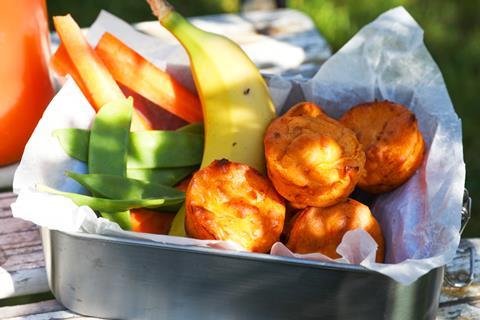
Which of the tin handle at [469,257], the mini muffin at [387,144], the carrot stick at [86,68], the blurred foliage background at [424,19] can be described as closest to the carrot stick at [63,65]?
the carrot stick at [86,68]

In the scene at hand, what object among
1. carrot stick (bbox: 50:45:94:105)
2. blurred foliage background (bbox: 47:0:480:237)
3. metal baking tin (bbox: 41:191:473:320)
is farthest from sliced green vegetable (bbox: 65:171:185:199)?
blurred foliage background (bbox: 47:0:480:237)

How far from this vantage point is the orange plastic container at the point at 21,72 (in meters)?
1.47

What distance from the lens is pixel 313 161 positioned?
1.21m

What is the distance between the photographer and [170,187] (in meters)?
1.39

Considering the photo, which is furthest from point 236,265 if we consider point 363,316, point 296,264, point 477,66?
point 477,66

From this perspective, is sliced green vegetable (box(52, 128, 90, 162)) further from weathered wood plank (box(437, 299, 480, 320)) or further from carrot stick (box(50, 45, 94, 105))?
weathered wood plank (box(437, 299, 480, 320))

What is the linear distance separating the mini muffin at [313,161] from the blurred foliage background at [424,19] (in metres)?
1.37

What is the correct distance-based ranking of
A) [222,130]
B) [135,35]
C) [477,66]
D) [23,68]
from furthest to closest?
[477,66] < [135,35] < [23,68] < [222,130]

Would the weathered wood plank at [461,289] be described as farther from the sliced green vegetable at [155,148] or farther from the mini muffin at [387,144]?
the sliced green vegetable at [155,148]

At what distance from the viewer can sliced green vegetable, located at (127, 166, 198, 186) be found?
1426 mm

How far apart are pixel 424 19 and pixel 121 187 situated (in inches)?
77.6

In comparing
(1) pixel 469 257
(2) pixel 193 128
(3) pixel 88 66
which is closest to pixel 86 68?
(3) pixel 88 66

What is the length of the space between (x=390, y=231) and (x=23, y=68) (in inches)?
29.5

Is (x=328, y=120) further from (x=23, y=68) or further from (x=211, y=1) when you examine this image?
(x=211, y=1)
